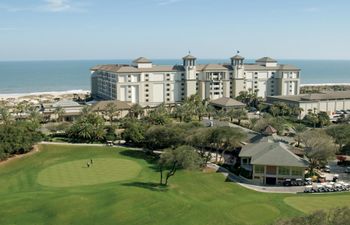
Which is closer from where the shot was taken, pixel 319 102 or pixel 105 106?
pixel 105 106

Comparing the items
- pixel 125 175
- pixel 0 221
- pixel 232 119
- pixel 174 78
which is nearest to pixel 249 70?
pixel 174 78

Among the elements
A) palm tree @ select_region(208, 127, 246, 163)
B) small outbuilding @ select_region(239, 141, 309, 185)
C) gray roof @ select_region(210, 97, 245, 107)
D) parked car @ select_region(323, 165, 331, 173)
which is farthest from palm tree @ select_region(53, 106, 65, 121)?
parked car @ select_region(323, 165, 331, 173)

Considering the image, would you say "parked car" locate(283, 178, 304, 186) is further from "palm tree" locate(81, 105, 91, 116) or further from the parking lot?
"palm tree" locate(81, 105, 91, 116)

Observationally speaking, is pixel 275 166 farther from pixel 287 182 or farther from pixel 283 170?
pixel 287 182

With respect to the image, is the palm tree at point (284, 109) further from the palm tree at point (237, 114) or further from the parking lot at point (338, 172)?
the parking lot at point (338, 172)

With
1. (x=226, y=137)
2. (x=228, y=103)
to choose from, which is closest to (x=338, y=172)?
(x=226, y=137)
